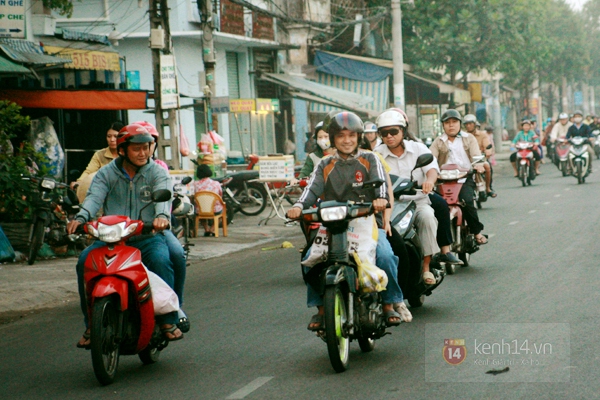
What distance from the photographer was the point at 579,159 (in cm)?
2625

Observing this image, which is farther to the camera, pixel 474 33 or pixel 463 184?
pixel 474 33

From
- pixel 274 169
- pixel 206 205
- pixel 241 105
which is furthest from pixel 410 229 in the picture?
pixel 241 105

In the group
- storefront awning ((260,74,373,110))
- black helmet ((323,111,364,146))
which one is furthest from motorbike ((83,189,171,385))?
storefront awning ((260,74,373,110))

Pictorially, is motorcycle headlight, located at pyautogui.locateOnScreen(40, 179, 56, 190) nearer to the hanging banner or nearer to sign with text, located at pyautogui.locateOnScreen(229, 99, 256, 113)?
the hanging banner

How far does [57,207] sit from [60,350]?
6442 millimetres

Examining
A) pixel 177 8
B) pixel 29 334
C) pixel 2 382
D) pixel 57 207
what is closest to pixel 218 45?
pixel 177 8

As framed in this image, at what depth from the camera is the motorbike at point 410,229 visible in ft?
26.0

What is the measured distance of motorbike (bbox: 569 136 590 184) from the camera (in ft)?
85.7

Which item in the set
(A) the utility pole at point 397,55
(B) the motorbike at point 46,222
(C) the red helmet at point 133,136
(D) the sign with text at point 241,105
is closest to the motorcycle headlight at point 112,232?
(C) the red helmet at point 133,136

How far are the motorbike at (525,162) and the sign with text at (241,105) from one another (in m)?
7.19

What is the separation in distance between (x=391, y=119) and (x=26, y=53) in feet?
34.4

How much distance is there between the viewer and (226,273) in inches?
498

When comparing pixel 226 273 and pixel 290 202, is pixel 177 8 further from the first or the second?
pixel 226 273

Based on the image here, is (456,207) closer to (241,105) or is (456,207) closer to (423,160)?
(423,160)
